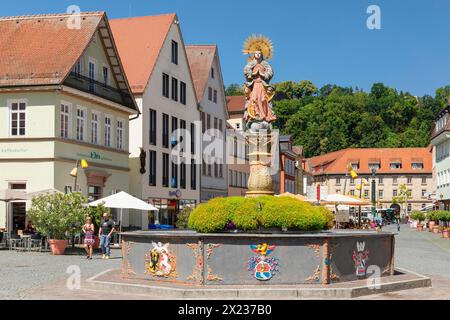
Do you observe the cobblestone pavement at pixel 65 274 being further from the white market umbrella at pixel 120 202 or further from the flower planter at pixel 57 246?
the white market umbrella at pixel 120 202

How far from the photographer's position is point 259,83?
19734 millimetres

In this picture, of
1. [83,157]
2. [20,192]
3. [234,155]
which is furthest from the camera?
[234,155]

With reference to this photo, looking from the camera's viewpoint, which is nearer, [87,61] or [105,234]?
[105,234]

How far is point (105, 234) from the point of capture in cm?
2659

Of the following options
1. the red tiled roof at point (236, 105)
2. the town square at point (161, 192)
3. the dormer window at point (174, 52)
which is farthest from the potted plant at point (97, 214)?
the red tiled roof at point (236, 105)

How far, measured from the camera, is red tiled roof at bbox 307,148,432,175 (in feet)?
403

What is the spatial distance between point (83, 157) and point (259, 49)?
19.6 m

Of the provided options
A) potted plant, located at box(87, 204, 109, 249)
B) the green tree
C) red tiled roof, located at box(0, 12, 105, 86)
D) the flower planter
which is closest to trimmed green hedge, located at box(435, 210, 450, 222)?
red tiled roof, located at box(0, 12, 105, 86)

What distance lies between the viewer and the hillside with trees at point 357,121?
129375mm

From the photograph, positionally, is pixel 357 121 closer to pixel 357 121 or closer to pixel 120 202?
pixel 357 121

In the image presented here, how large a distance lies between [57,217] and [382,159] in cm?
10194

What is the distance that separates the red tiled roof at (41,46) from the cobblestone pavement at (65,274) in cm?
1017
